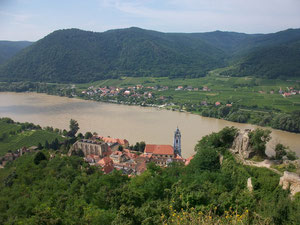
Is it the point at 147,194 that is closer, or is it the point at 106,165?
the point at 147,194

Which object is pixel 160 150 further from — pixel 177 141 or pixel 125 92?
pixel 125 92

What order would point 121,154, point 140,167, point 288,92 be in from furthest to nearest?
1. point 288,92
2. point 121,154
3. point 140,167

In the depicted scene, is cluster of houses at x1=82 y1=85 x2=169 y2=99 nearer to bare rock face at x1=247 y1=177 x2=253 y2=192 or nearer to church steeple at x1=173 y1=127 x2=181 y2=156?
church steeple at x1=173 y1=127 x2=181 y2=156

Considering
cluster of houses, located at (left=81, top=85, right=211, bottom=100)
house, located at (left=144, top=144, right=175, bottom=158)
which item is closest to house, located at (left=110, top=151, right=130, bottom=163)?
house, located at (left=144, top=144, right=175, bottom=158)

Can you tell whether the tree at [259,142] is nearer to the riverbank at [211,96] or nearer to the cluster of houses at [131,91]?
the riverbank at [211,96]

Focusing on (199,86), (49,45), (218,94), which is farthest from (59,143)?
(49,45)

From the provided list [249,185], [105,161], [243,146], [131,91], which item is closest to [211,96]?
[131,91]

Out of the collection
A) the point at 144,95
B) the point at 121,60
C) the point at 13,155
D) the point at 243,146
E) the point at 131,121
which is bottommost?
the point at 13,155

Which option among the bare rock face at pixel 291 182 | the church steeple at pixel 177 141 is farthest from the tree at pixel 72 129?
the bare rock face at pixel 291 182
